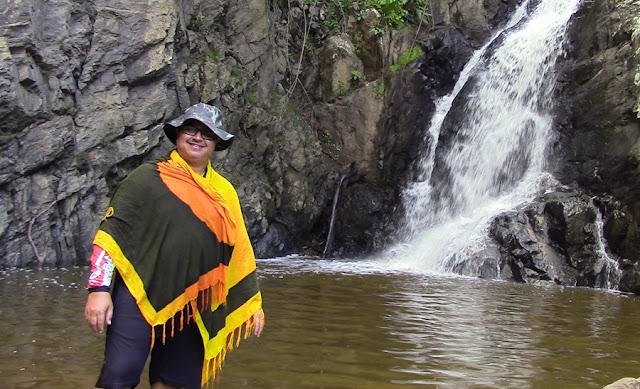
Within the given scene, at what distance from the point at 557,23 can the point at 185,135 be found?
15.0 m

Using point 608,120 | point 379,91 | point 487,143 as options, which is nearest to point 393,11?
point 379,91

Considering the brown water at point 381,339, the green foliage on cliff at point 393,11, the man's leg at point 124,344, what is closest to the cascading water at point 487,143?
the green foliage on cliff at point 393,11

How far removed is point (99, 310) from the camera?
2662mm

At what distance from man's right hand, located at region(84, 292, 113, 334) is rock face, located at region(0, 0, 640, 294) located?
8360mm

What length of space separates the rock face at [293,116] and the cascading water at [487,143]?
51 centimetres

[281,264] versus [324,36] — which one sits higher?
[324,36]

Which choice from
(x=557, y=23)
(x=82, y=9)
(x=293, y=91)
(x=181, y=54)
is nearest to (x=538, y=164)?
(x=557, y=23)

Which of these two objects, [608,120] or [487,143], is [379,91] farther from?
[608,120]

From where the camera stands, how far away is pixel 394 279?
10734 mm

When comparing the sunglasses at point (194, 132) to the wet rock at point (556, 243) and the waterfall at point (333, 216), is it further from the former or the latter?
the waterfall at point (333, 216)

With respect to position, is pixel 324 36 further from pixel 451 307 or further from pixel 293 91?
pixel 451 307

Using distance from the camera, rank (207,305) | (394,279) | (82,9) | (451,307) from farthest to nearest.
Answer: (82,9)
(394,279)
(451,307)
(207,305)

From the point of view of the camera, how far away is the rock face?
10.7 metres

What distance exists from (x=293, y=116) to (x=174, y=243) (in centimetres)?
1355
